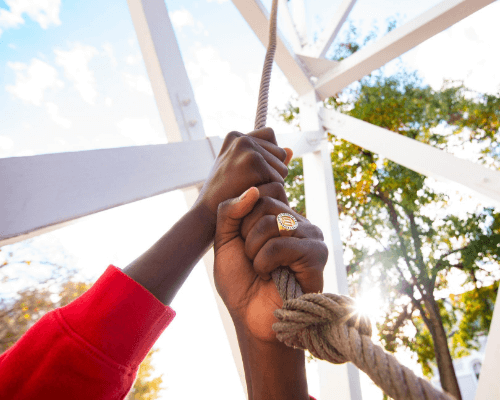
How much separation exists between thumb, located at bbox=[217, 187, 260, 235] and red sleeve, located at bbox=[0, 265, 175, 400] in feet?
0.79

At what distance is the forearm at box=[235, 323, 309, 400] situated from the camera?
67 centimetres

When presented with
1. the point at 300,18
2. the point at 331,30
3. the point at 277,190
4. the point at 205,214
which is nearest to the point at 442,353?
the point at 331,30

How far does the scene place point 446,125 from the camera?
7359 millimetres

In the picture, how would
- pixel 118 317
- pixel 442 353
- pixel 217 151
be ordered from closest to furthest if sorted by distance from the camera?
1. pixel 118 317
2. pixel 217 151
3. pixel 442 353

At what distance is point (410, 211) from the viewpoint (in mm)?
7602

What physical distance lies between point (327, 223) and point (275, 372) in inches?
72.3

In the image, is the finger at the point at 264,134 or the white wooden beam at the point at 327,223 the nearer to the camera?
the finger at the point at 264,134

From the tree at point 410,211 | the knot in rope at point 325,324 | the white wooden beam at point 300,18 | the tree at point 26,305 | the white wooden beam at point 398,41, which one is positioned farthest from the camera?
the tree at point 410,211

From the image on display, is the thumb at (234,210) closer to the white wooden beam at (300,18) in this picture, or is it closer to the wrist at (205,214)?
the wrist at (205,214)

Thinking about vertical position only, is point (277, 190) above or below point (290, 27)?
below

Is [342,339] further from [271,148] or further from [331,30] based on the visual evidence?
[331,30]

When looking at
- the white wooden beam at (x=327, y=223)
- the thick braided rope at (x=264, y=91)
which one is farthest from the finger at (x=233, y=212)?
the white wooden beam at (x=327, y=223)

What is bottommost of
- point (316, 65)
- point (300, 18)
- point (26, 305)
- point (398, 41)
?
point (26, 305)

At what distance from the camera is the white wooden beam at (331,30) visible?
267 centimetres
